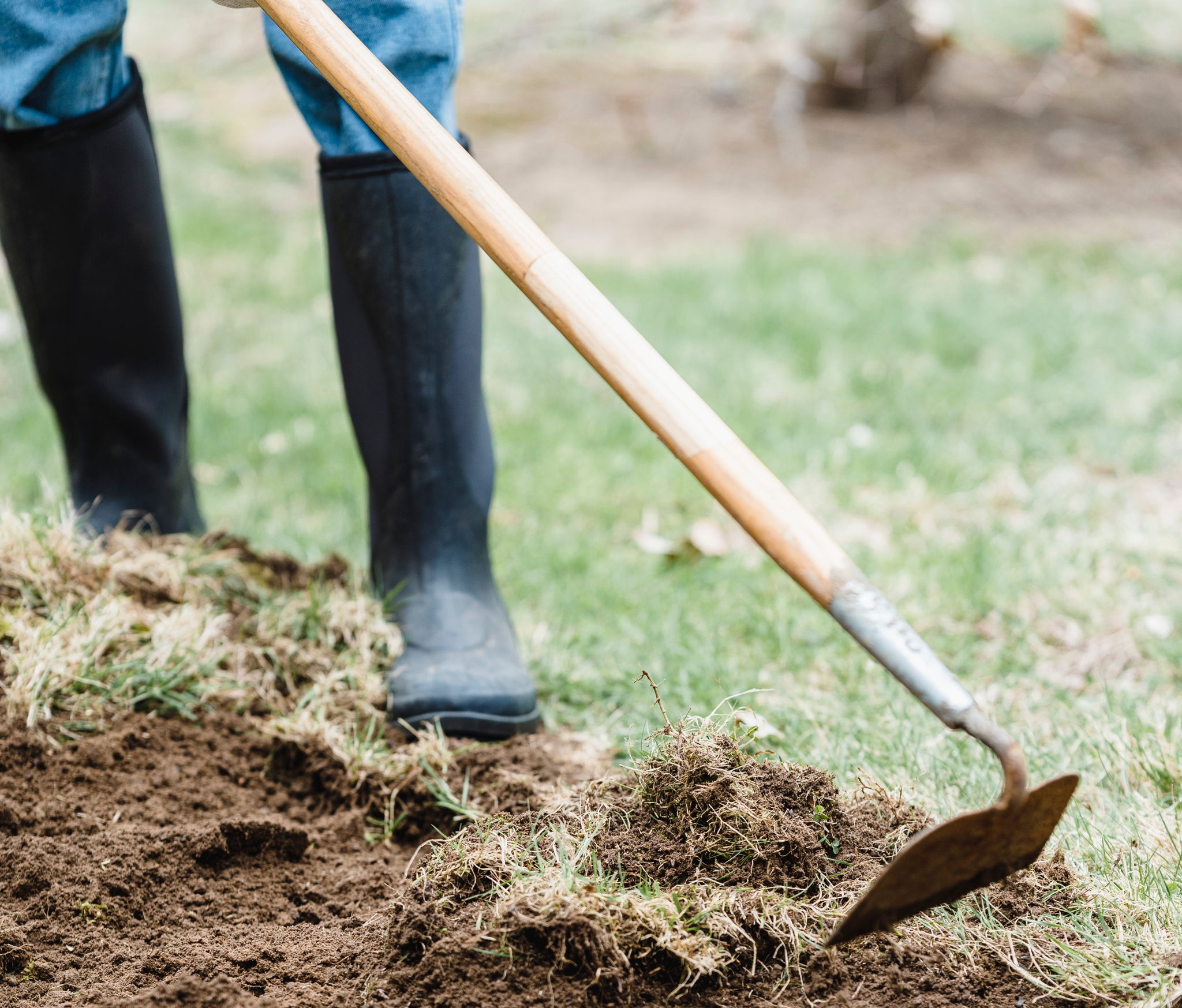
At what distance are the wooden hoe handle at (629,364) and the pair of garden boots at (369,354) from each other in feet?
1.40

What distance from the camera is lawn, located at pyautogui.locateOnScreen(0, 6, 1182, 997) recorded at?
173 centimetres

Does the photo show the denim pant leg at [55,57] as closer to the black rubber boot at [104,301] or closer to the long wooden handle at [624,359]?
the black rubber boot at [104,301]

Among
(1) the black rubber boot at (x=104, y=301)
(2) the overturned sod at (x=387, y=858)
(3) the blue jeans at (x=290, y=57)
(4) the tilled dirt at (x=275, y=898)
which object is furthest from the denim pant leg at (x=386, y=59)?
(4) the tilled dirt at (x=275, y=898)

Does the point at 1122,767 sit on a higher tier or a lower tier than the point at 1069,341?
higher

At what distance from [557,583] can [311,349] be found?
1789 mm

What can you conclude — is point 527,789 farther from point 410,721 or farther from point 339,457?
point 339,457

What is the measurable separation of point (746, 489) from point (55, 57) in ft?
4.23

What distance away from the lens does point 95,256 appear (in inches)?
75.6

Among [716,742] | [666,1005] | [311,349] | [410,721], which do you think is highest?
[716,742]

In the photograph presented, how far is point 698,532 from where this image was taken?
2.57 m

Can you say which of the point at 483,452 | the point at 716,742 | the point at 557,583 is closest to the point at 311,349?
the point at 557,583

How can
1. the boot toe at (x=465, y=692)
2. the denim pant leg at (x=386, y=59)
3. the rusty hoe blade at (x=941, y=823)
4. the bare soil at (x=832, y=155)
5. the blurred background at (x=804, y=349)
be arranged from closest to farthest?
the rusty hoe blade at (x=941, y=823) < the denim pant leg at (x=386, y=59) < the boot toe at (x=465, y=692) < the blurred background at (x=804, y=349) < the bare soil at (x=832, y=155)

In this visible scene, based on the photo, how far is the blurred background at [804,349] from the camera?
81.3 inches

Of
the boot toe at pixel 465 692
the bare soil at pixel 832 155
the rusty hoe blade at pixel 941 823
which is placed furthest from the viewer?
the bare soil at pixel 832 155
